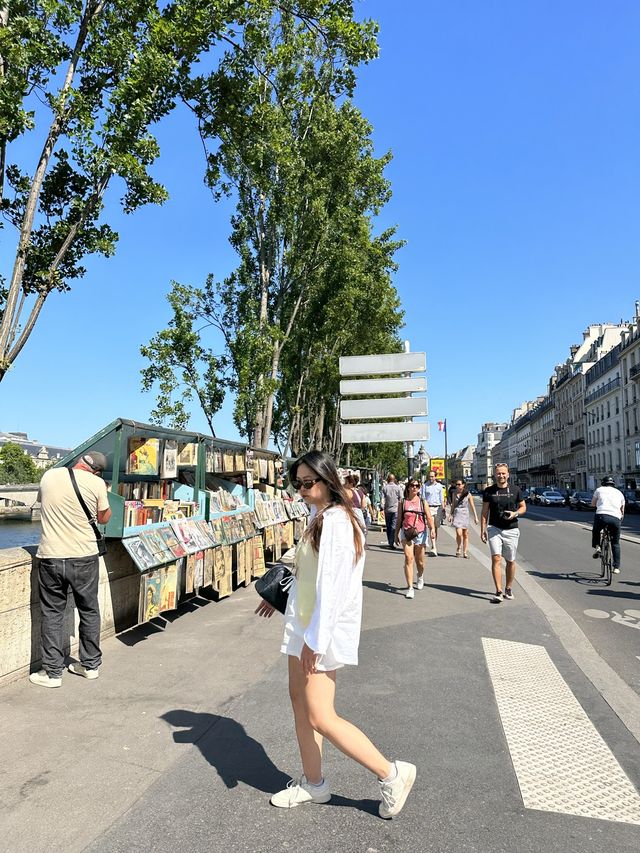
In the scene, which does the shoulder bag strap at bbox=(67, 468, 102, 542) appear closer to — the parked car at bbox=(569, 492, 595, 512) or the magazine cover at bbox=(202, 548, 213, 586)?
the magazine cover at bbox=(202, 548, 213, 586)

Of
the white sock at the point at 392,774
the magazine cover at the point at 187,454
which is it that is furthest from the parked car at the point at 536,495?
the white sock at the point at 392,774

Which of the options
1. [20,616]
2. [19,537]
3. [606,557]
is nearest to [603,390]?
[19,537]

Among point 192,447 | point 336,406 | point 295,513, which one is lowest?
point 295,513

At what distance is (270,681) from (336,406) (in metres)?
26.6

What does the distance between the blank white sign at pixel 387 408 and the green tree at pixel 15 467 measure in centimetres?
9943

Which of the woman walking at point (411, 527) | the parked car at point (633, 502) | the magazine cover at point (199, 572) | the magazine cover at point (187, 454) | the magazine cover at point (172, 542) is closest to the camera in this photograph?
the magazine cover at point (172, 542)

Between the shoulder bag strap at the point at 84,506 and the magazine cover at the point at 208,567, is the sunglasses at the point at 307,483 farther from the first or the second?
the magazine cover at the point at 208,567

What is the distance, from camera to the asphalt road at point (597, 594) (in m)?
5.96

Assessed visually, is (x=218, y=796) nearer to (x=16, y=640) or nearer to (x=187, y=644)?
(x=16, y=640)

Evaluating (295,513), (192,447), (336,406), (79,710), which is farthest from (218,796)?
(336,406)

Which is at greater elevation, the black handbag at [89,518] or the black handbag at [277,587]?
the black handbag at [89,518]

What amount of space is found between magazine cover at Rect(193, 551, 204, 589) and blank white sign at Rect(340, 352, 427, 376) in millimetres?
10581

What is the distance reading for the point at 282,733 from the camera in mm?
3883

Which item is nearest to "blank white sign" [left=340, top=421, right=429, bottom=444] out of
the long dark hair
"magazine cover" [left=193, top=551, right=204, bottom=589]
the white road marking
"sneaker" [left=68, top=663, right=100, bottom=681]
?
"magazine cover" [left=193, top=551, right=204, bottom=589]
